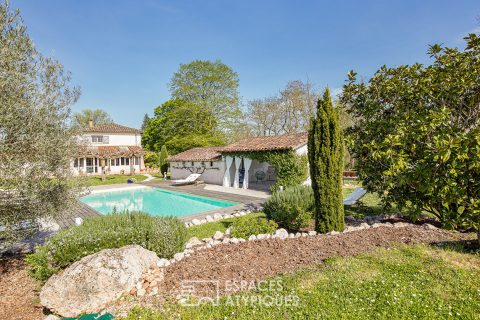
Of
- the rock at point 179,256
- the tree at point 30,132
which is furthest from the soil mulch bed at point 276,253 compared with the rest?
the tree at point 30,132

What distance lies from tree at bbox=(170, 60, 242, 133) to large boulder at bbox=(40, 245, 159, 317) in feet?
105

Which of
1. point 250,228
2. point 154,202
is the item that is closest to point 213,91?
point 154,202

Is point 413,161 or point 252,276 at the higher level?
point 413,161

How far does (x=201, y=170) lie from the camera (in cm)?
2658

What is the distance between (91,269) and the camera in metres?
4.91

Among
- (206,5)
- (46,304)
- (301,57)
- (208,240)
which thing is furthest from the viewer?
(301,57)

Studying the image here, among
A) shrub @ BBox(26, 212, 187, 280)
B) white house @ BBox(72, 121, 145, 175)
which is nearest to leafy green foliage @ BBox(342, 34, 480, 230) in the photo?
shrub @ BBox(26, 212, 187, 280)

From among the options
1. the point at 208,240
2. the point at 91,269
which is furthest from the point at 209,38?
the point at 91,269

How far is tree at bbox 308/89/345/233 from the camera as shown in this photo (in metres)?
8.00

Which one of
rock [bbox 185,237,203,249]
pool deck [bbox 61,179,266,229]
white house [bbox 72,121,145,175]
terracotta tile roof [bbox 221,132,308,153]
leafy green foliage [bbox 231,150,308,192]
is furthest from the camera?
white house [bbox 72,121,145,175]

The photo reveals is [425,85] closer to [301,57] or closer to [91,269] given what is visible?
[91,269]

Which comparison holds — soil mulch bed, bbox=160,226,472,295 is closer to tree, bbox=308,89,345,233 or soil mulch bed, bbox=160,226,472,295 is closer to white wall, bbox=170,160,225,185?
tree, bbox=308,89,345,233

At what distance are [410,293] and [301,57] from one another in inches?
825

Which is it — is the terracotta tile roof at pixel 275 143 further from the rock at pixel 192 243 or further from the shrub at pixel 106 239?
the shrub at pixel 106 239
